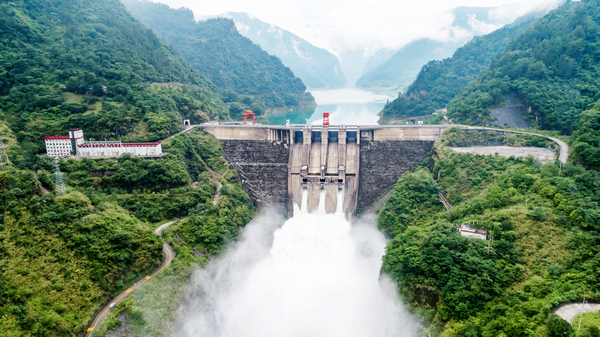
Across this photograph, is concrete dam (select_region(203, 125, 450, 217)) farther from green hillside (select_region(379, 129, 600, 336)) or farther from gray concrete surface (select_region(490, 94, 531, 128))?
green hillside (select_region(379, 129, 600, 336))

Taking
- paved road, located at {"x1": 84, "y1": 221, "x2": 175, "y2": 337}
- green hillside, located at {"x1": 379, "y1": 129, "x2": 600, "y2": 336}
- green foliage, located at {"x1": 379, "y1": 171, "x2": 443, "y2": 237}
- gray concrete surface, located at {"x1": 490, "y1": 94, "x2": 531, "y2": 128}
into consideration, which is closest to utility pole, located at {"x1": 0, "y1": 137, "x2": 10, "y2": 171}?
paved road, located at {"x1": 84, "y1": 221, "x2": 175, "y2": 337}

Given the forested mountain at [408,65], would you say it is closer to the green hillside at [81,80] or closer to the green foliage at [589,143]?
the green hillside at [81,80]

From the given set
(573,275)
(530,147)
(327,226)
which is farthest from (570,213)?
(327,226)

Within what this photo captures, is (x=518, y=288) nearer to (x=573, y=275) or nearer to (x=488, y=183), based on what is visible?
(x=573, y=275)

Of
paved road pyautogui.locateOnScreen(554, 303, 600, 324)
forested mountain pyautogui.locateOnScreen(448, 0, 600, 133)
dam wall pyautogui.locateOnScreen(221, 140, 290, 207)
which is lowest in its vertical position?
paved road pyautogui.locateOnScreen(554, 303, 600, 324)

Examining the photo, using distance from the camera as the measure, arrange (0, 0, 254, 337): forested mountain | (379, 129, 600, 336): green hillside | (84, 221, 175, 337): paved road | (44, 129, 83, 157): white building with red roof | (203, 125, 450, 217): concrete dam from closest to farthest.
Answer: (379, 129, 600, 336): green hillside < (84, 221, 175, 337): paved road < (0, 0, 254, 337): forested mountain < (44, 129, 83, 157): white building with red roof < (203, 125, 450, 217): concrete dam

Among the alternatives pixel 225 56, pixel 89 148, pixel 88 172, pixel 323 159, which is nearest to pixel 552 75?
pixel 323 159

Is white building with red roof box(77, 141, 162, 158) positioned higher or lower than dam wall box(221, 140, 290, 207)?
higher

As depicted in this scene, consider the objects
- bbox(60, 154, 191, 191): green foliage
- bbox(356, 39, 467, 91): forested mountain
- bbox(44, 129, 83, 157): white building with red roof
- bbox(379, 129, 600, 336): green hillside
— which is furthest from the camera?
bbox(356, 39, 467, 91): forested mountain
